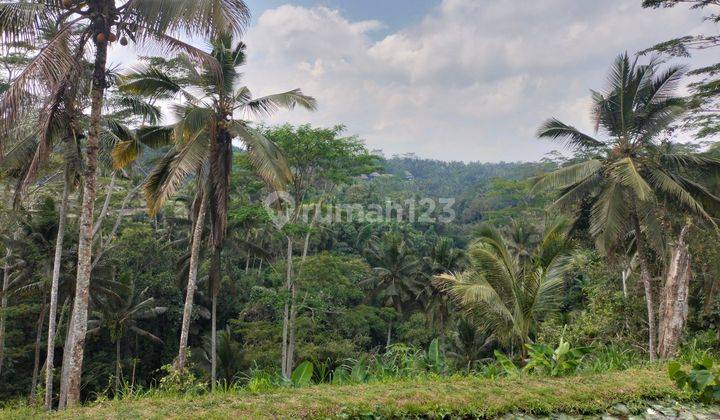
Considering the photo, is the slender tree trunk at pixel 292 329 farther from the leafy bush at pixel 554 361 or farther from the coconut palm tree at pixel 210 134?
the leafy bush at pixel 554 361

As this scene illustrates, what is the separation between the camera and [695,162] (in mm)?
10719

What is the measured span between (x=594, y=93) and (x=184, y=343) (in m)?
10.6

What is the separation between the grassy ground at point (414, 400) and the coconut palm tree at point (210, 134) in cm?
535

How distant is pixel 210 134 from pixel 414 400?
746cm

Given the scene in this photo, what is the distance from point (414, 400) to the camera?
516 centimetres

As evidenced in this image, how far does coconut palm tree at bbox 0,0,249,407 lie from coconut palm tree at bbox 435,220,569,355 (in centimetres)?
559

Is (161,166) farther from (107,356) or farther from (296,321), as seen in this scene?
(107,356)

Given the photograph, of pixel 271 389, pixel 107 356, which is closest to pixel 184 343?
pixel 271 389

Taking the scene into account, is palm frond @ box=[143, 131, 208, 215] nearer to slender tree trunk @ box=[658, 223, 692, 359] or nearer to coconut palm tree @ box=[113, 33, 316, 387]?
coconut palm tree @ box=[113, 33, 316, 387]

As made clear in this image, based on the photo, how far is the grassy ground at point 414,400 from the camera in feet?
15.5

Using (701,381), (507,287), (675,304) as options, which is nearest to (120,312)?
(507,287)

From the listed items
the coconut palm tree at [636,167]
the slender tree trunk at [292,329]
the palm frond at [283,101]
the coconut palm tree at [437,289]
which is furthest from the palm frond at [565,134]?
the coconut palm tree at [437,289]

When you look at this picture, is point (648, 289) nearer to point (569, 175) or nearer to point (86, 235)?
point (569, 175)

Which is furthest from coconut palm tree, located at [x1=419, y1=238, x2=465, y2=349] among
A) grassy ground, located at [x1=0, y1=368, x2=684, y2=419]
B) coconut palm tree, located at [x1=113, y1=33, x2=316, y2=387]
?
grassy ground, located at [x1=0, y1=368, x2=684, y2=419]
